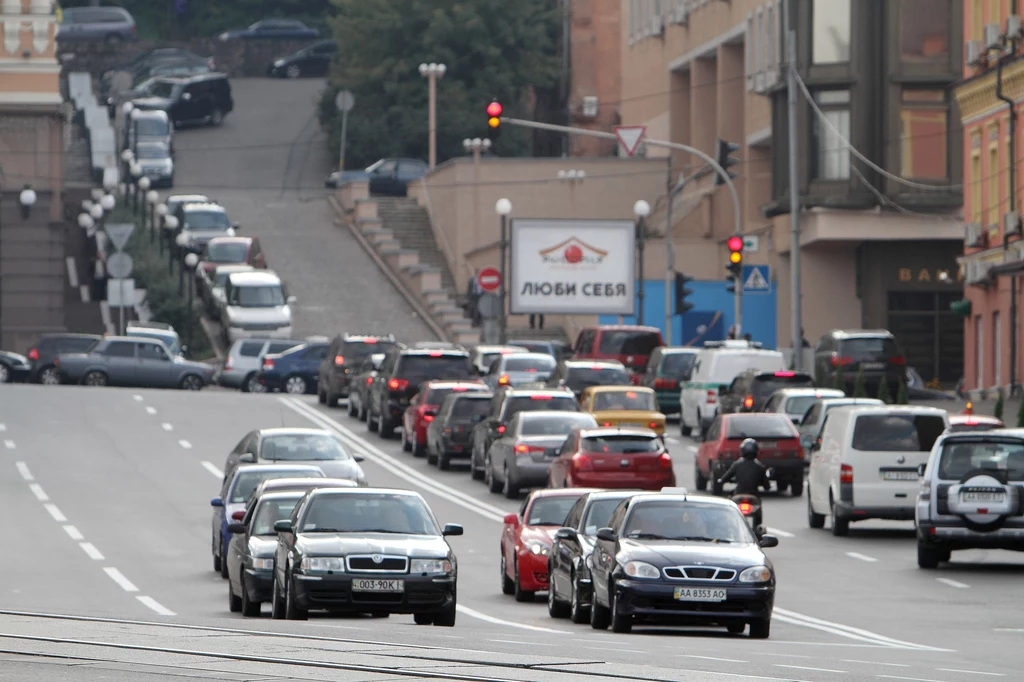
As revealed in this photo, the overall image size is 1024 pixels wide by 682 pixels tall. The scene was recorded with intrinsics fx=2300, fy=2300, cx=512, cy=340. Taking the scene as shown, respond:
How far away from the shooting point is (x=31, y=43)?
67375mm

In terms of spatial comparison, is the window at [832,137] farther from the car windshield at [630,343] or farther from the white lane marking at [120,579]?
the white lane marking at [120,579]

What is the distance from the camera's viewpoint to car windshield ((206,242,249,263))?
72188 millimetres

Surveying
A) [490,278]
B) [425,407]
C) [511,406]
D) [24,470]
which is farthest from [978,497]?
[490,278]

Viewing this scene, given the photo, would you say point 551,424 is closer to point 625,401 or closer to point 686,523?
point 625,401

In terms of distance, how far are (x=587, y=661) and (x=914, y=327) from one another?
168ft

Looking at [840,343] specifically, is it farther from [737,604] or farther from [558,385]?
[737,604]

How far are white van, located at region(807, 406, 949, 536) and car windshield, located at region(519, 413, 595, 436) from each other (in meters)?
6.08

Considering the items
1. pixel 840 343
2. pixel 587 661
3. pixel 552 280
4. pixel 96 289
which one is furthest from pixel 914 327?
pixel 587 661

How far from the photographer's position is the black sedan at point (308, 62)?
115 m

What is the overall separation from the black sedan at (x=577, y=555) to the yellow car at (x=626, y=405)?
17.4 meters

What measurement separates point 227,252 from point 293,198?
1791 cm

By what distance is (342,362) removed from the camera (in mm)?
52062

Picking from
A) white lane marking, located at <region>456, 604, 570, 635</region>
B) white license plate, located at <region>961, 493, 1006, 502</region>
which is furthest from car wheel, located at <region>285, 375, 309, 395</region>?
white lane marking, located at <region>456, 604, 570, 635</region>

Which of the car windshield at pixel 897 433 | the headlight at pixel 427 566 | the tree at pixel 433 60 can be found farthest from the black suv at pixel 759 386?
the tree at pixel 433 60
